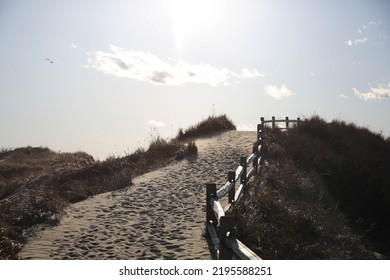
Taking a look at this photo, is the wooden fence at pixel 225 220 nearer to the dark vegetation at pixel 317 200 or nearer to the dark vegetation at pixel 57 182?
the dark vegetation at pixel 317 200

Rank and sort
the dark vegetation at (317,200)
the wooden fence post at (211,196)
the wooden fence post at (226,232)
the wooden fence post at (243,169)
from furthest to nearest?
the wooden fence post at (243,169), the wooden fence post at (211,196), the dark vegetation at (317,200), the wooden fence post at (226,232)

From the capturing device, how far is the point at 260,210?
9055mm

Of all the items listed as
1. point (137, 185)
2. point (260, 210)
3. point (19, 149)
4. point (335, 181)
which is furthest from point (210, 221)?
point (19, 149)

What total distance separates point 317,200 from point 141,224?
563 cm

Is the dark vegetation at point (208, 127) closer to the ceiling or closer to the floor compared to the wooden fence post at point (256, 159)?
closer to the ceiling

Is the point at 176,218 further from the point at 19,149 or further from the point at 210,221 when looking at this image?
the point at 19,149

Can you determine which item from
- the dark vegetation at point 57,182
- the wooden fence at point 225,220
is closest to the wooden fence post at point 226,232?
the wooden fence at point 225,220

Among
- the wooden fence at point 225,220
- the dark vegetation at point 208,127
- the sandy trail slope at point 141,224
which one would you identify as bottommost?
the sandy trail slope at point 141,224

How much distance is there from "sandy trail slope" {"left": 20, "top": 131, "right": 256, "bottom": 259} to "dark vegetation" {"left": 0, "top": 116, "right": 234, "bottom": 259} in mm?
440

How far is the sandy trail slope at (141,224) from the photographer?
737cm

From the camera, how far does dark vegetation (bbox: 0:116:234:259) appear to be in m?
9.05

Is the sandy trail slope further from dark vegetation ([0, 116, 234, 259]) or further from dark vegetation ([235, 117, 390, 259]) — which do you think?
dark vegetation ([235, 117, 390, 259])

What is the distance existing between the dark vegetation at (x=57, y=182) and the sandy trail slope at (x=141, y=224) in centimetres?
44
